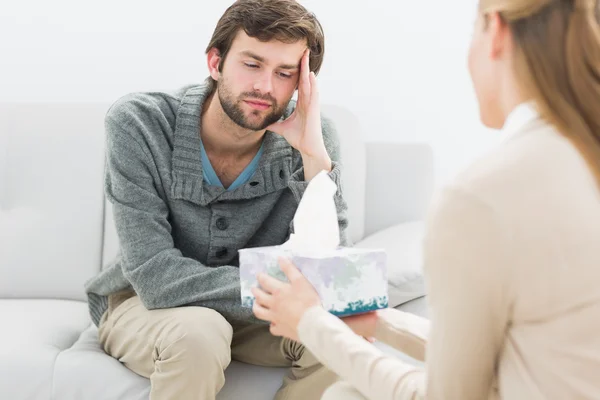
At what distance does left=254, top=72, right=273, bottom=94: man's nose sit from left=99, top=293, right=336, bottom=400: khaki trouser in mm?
531

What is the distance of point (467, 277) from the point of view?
0.82m

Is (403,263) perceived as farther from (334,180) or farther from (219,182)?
(219,182)

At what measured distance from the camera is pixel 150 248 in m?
1.62

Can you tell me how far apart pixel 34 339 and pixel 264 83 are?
0.78 meters

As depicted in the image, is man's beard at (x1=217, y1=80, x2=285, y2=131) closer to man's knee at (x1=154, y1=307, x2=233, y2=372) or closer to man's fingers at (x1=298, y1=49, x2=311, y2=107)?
man's fingers at (x1=298, y1=49, x2=311, y2=107)

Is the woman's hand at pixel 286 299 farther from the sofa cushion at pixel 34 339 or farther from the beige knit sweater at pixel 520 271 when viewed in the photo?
the sofa cushion at pixel 34 339

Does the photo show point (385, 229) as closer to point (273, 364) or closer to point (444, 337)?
point (273, 364)

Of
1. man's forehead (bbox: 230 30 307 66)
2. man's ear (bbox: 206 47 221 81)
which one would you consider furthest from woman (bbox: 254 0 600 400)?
man's ear (bbox: 206 47 221 81)

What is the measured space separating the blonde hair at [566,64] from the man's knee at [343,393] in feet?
1.49

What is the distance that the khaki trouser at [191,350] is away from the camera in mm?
1419

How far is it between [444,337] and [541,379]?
117mm

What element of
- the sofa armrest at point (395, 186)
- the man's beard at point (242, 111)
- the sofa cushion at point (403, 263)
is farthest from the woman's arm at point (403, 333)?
the sofa armrest at point (395, 186)

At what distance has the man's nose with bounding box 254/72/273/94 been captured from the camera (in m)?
1.71

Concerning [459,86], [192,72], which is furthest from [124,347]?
[459,86]
